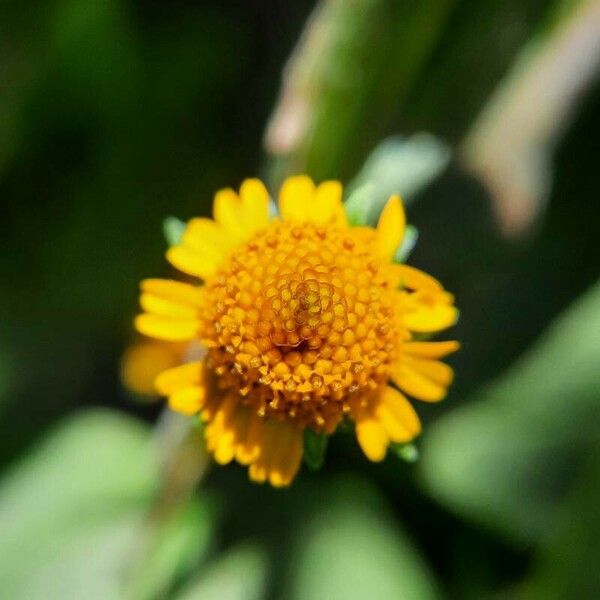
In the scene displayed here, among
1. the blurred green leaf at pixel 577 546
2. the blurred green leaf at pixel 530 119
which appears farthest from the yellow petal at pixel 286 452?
the blurred green leaf at pixel 530 119

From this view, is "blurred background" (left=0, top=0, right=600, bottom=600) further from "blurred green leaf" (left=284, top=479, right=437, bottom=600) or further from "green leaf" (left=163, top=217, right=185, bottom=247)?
"green leaf" (left=163, top=217, right=185, bottom=247)

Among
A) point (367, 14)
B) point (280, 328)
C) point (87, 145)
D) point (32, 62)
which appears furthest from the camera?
point (87, 145)

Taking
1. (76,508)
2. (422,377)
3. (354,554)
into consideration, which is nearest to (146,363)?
(76,508)

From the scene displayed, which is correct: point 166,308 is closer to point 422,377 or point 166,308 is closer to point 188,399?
point 188,399

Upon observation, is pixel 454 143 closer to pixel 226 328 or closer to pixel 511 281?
pixel 511 281

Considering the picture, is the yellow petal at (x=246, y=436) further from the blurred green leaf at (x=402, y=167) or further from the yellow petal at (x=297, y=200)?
the blurred green leaf at (x=402, y=167)

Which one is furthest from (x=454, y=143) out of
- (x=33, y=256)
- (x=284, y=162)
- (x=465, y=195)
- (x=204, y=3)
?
(x=33, y=256)
